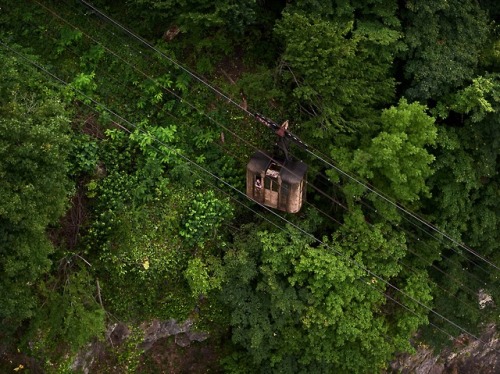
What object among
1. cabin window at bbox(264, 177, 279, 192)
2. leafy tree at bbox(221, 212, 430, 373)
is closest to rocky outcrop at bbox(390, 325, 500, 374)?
leafy tree at bbox(221, 212, 430, 373)

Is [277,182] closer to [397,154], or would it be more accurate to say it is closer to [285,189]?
[285,189]

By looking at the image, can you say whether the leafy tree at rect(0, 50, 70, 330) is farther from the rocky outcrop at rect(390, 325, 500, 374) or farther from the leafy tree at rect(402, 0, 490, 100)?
the rocky outcrop at rect(390, 325, 500, 374)

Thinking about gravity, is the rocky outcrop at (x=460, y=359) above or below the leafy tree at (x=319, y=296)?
below

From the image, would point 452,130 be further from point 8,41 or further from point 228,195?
point 8,41

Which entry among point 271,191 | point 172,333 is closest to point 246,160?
point 271,191

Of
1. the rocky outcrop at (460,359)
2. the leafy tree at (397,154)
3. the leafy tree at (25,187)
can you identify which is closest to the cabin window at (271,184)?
the leafy tree at (397,154)

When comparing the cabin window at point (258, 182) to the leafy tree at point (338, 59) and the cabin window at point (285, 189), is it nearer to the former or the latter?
the cabin window at point (285, 189)
